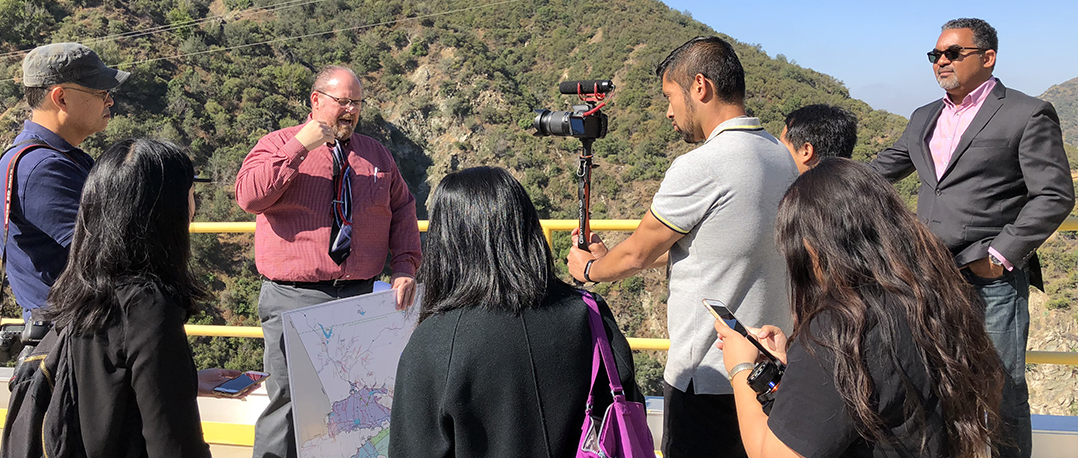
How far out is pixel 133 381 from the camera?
1.44 m

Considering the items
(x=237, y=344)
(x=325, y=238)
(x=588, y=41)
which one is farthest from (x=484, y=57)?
(x=325, y=238)

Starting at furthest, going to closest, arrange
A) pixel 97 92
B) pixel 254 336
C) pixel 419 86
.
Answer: pixel 419 86 < pixel 254 336 < pixel 97 92

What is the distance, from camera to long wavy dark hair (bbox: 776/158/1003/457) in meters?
1.19

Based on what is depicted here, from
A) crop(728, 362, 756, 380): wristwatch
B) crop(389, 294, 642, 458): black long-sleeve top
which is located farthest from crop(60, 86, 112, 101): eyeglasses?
crop(728, 362, 756, 380): wristwatch

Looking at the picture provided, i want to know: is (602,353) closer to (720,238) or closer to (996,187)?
(720,238)

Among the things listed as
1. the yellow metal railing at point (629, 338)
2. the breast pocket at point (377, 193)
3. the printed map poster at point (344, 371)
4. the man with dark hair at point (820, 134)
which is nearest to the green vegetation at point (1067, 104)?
the yellow metal railing at point (629, 338)

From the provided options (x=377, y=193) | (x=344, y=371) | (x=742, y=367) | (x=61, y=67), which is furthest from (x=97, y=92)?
(x=742, y=367)

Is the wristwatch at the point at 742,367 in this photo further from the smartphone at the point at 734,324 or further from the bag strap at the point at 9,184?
the bag strap at the point at 9,184

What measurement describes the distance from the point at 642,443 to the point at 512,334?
0.36m

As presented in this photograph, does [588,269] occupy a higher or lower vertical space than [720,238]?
lower

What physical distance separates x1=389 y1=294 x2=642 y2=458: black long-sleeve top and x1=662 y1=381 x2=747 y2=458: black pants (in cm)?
66

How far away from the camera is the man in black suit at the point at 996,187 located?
7.24 feet

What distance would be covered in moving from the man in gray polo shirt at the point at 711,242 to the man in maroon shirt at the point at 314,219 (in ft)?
2.96

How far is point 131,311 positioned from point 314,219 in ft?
3.34
